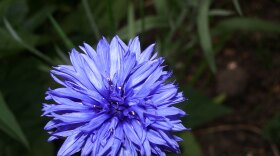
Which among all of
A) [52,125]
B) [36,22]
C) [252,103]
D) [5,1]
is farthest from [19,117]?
[252,103]

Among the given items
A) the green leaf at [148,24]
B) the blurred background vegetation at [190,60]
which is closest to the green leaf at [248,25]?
the blurred background vegetation at [190,60]

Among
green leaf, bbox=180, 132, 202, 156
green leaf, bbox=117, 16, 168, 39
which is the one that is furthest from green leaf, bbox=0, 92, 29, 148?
green leaf, bbox=180, 132, 202, 156

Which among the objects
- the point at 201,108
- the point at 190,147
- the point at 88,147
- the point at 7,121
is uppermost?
the point at 201,108

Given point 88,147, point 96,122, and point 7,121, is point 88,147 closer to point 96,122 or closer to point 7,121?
point 96,122

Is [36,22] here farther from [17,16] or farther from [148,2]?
[148,2]

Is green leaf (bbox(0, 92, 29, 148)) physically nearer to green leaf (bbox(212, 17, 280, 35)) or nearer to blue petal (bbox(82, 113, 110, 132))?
blue petal (bbox(82, 113, 110, 132))

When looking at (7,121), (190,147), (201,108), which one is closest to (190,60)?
(201,108)

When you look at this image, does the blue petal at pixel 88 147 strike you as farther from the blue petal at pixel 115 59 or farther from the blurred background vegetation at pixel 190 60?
the blurred background vegetation at pixel 190 60
